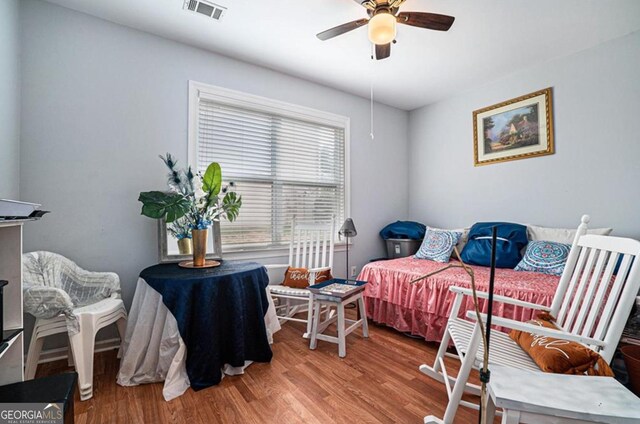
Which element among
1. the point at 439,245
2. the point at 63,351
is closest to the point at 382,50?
the point at 439,245

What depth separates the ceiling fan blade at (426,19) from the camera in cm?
186

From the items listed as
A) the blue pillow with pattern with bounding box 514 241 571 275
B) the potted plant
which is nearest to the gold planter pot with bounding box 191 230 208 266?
the potted plant

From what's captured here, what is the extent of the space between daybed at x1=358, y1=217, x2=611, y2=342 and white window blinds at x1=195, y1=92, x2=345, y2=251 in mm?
1083

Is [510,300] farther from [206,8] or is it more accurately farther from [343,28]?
[206,8]

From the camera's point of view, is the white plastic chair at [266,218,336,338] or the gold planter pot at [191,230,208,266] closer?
the gold planter pot at [191,230,208,266]

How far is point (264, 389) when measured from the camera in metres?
1.80

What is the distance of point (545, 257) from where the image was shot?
2.53 meters

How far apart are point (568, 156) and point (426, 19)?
7.07ft

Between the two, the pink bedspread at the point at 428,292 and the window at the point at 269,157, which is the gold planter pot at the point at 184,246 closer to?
the window at the point at 269,157

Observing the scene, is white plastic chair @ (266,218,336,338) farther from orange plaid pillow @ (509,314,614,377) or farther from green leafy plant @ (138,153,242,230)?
orange plaid pillow @ (509,314,614,377)

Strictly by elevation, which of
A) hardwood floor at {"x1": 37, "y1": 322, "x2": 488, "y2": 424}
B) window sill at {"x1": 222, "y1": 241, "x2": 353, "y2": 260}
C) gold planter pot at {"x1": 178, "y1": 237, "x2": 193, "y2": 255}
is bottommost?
hardwood floor at {"x1": 37, "y1": 322, "x2": 488, "y2": 424}

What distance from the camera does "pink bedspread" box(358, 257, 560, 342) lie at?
2086mm

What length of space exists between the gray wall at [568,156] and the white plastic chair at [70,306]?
3823 millimetres

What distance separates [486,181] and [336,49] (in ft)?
7.79
